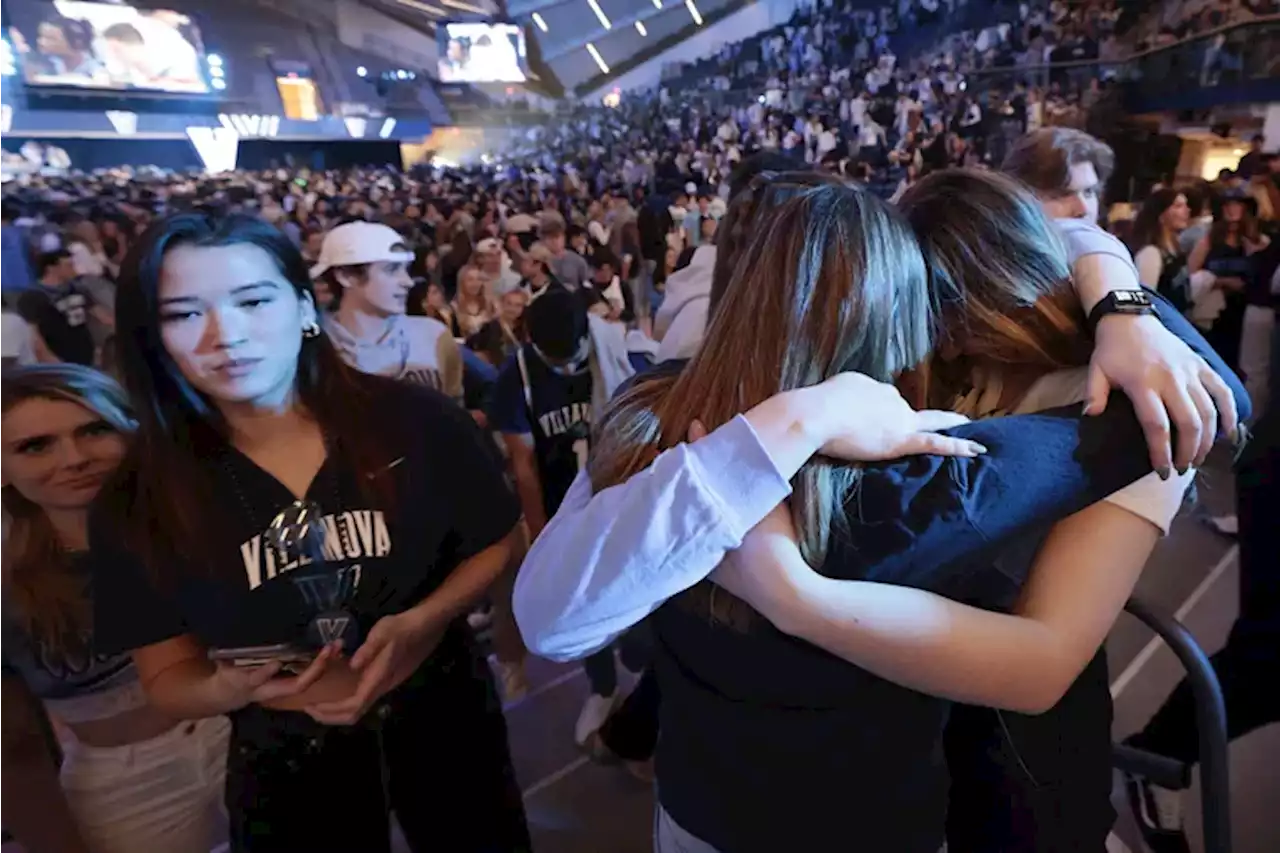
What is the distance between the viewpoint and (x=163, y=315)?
1031 millimetres

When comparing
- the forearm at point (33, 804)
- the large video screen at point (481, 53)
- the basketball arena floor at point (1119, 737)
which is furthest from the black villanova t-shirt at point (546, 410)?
the forearm at point (33, 804)

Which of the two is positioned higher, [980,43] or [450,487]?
[980,43]

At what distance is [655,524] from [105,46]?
5.82ft

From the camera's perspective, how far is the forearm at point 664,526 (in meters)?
0.63

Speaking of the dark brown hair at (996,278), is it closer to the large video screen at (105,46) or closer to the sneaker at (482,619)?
the large video screen at (105,46)

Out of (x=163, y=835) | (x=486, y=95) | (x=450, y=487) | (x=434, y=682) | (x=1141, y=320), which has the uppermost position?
(x=486, y=95)

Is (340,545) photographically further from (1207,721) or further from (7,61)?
(7,61)

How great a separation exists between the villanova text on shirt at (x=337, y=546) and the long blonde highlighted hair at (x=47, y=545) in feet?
1.43

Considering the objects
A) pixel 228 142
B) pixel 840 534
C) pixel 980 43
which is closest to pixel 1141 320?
pixel 840 534

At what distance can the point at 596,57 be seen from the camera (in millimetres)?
2498

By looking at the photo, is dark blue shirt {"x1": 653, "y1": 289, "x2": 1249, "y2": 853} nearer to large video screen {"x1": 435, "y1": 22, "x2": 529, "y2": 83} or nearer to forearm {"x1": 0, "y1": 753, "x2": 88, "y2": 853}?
forearm {"x1": 0, "y1": 753, "x2": 88, "y2": 853}

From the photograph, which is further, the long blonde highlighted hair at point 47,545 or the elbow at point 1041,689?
the long blonde highlighted hair at point 47,545

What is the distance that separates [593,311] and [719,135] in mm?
780

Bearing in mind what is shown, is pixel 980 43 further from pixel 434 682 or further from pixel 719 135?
pixel 434 682
